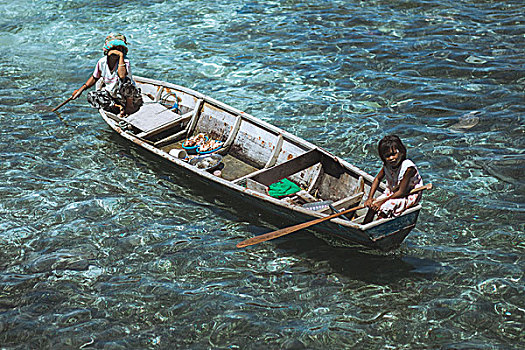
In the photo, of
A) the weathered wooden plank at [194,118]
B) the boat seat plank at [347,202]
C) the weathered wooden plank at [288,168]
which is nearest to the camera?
the boat seat plank at [347,202]

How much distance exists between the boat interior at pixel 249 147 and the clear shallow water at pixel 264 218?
733mm

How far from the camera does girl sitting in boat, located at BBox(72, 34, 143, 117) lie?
12.1 meters

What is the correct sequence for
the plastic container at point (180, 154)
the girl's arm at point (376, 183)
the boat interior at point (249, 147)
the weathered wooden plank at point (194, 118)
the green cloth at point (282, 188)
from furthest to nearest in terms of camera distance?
the weathered wooden plank at point (194, 118)
the plastic container at point (180, 154)
the green cloth at point (282, 188)
the boat interior at point (249, 147)
the girl's arm at point (376, 183)

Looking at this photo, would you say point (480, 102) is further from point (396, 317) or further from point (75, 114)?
point (75, 114)

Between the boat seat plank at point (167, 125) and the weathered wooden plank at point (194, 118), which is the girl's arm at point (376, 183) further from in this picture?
the boat seat plank at point (167, 125)

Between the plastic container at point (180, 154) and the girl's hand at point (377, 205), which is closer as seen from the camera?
the girl's hand at point (377, 205)

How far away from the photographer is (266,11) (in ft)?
65.0

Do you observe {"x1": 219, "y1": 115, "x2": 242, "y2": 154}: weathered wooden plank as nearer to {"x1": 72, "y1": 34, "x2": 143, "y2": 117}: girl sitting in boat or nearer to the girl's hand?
{"x1": 72, "y1": 34, "x2": 143, "y2": 117}: girl sitting in boat

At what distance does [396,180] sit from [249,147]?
3856 mm

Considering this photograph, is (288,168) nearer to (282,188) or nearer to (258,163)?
(282,188)

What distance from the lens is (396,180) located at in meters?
8.13

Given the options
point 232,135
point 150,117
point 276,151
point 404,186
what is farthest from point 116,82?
point 404,186

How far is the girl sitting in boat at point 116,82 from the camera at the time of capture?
12.1 metres

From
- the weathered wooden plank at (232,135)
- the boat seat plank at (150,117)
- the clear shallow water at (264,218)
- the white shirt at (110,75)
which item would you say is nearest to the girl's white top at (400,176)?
the clear shallow water at (264,218)
